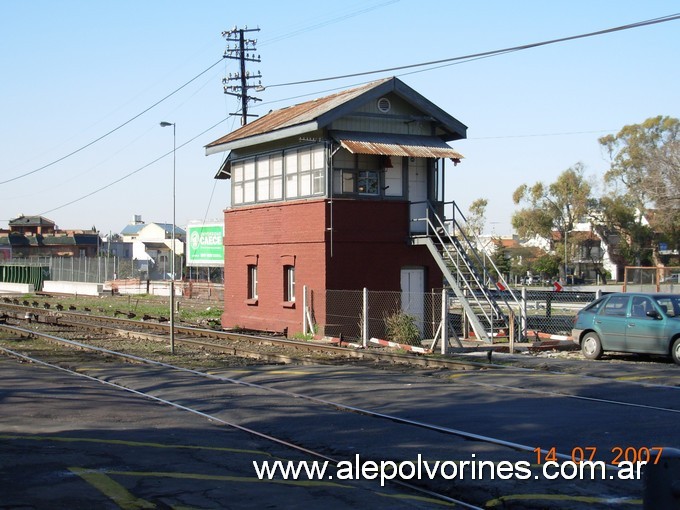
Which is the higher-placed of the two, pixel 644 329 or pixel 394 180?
pixel 394 180

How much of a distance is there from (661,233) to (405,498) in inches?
3028

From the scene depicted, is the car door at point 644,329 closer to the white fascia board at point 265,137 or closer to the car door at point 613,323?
the car door at point 613,323

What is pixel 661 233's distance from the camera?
7881 cm

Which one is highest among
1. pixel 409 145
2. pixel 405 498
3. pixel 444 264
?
pixel 409 145

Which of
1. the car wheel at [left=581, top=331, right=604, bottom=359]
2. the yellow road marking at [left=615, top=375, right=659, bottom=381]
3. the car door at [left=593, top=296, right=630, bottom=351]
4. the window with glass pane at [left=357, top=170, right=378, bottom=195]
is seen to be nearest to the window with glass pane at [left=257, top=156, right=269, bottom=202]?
the window with glass pane at [left=357, top=170, right=378, bottom=195]

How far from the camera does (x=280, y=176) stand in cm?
2784

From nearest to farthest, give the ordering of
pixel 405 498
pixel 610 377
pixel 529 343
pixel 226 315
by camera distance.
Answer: pixel 405 498, pixel 610 377, pixel 529 343, pixel 226 315

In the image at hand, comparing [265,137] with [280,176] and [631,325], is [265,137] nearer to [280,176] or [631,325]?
[280,176]

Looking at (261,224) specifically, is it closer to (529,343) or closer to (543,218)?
(529,343)

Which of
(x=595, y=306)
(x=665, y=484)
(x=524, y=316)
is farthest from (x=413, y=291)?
(x=665, y=484)

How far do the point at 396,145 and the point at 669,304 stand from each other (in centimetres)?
1034

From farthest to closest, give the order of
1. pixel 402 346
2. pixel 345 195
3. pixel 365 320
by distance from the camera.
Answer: pixel 345 195 < pixel 365 320 < pixel 402 346

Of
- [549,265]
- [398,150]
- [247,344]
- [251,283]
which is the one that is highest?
[398,150]

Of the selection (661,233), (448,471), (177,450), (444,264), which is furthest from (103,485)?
(661,233)
